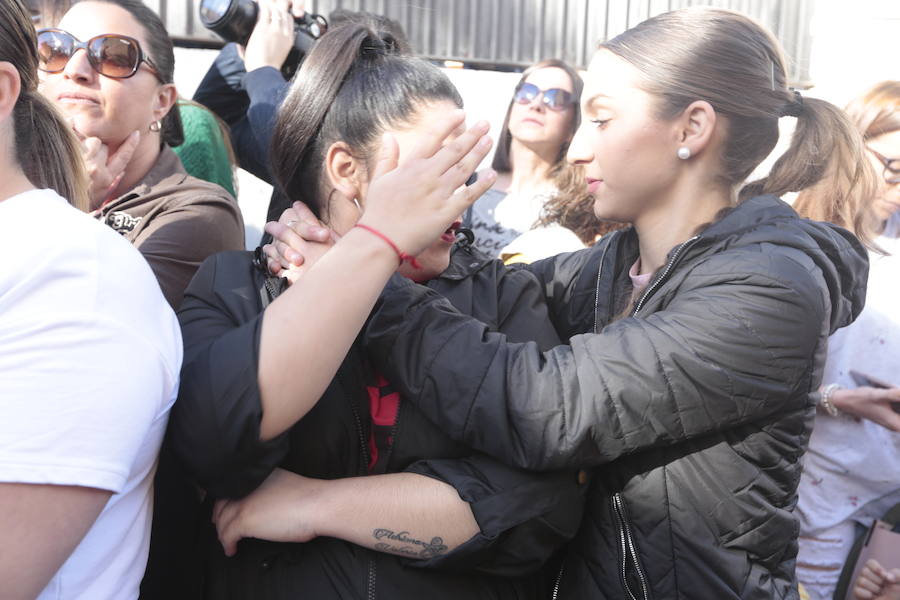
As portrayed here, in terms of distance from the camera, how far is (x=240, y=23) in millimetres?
2879

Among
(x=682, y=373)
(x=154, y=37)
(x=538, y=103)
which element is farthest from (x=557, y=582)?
(x=538, y=103)

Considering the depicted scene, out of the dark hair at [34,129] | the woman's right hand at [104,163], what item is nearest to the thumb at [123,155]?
the woman's right hand at [104,163]

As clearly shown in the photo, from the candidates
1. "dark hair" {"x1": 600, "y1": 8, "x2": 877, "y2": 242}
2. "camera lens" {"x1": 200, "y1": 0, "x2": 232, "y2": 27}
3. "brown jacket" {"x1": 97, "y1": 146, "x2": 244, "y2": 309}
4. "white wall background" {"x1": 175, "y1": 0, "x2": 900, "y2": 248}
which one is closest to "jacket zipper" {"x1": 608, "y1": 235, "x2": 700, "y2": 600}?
"dark hair" {"x1": 600, "y1": 8, "x2": 877, "y2": 242}

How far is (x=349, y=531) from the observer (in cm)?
140

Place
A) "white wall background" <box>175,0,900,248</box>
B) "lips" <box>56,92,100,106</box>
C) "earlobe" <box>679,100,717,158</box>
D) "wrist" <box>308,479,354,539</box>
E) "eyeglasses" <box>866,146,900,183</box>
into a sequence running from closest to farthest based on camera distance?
"wrist" <box>308,479,354,539</box>
"earlobe" <box>679,100,717,158</box>
"lips" <box>56,92,100,106</box>
"eyeglasses" <box>866,146,900,183</box>
"white wall background" <box>175,0,900,248</box>

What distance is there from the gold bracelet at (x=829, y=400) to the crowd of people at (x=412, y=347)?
786 mm

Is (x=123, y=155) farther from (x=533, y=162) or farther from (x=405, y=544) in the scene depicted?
(x=533, y=162)

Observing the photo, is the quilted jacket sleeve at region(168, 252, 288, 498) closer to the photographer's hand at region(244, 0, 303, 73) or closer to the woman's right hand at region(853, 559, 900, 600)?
the photographer's hand at region(244, 0, 303, 73)

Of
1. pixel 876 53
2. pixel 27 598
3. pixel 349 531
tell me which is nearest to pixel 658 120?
pixel 349 531

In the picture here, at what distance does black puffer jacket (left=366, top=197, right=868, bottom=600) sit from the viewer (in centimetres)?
141

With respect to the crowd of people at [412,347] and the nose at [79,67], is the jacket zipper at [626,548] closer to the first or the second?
the crowd of people at [412,347]

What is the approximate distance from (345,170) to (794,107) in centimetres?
109

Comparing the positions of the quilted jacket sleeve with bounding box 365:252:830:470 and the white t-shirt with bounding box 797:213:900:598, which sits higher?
the quilted jacket sleeve with bounding box 365:252:830:470

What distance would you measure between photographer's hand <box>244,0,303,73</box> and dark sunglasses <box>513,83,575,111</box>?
1219 mm
